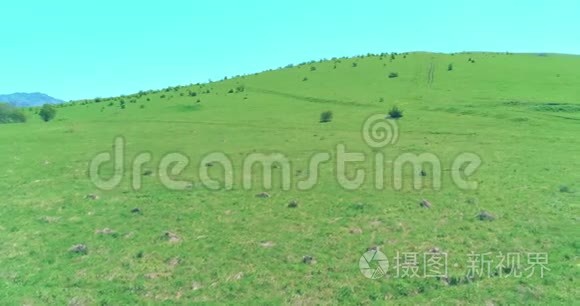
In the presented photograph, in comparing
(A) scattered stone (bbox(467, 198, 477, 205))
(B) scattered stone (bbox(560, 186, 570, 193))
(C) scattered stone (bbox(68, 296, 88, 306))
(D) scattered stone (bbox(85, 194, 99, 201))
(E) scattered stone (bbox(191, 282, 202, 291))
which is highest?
(B) scattered stone (bbox(560, 186, 570, 193))

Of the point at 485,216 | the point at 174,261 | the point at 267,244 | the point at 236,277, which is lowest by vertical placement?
the point at 236,277

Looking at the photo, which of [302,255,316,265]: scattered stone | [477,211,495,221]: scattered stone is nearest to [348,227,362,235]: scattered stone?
[302,255,316,265]: scattered stone

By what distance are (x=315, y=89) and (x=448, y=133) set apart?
2846cm

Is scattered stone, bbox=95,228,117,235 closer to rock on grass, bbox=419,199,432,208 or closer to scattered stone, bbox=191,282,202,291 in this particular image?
scattered stone, bbox=191,282,202,291

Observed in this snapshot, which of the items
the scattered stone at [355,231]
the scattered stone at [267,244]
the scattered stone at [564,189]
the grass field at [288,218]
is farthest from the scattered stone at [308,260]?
the scattered stone at [564,189]

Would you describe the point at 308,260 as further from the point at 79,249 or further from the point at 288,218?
the point at 79,249

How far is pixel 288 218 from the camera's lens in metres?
20.6

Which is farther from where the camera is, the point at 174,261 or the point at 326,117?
the point at 326,117

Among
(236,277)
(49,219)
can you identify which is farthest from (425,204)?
(49,219)

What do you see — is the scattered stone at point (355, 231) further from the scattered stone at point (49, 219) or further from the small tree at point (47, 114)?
the small tree at point (47, 114)

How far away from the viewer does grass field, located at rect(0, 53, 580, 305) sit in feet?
47.1

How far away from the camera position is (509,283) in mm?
14320

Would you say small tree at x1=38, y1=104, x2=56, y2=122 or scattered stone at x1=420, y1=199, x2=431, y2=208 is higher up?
small tree at x1=38, y1=104, x2=56, y2=122

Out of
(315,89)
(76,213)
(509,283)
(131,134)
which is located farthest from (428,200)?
(315,89)
